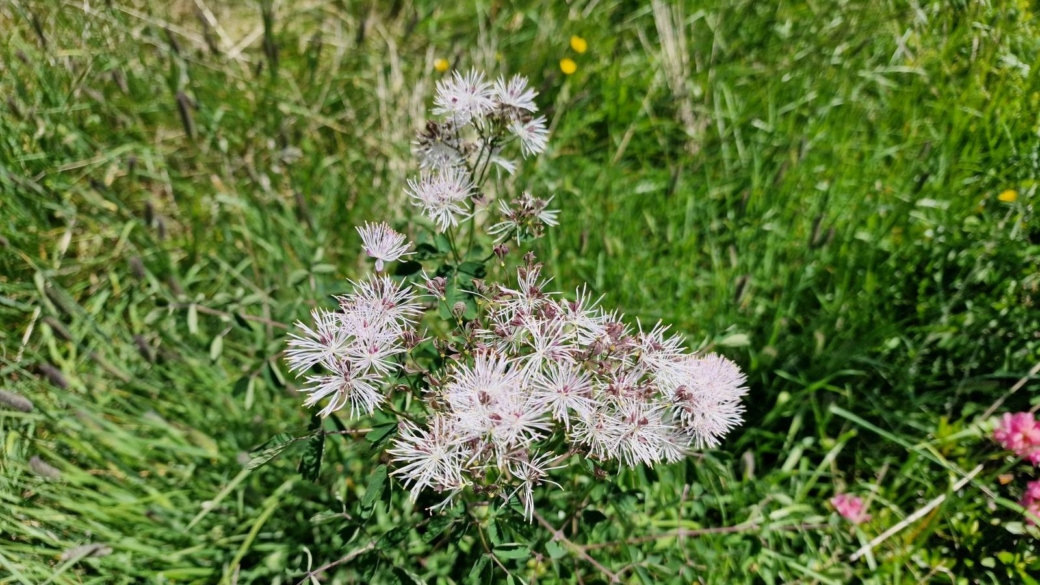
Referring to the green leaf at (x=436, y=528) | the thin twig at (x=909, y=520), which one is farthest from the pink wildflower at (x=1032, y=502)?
the green leaf at (x=436, y=528)

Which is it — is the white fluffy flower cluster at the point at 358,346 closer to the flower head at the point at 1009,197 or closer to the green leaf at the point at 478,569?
the green leaf at the point at 478,569

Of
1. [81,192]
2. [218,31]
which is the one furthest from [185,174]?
[218,31]

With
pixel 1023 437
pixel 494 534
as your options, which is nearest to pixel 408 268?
pixel 494 534

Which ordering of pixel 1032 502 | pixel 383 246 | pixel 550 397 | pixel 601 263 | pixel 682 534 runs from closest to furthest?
pixel 550 397
pixel 383 246
pixel 682 534
pixel 1032 502
pixel 601 263

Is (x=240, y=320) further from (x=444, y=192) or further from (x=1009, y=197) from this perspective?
(x=1009, y=197)

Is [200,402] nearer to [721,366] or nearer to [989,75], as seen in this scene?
[721,366]

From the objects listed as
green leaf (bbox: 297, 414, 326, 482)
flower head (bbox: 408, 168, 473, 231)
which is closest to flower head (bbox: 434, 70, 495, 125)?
flower head (bbox: 408, 168, 473, 231)
